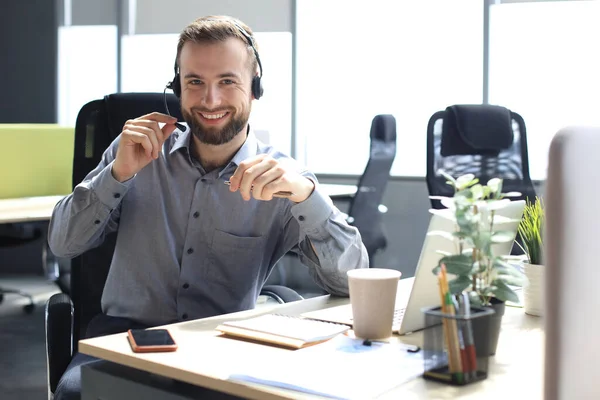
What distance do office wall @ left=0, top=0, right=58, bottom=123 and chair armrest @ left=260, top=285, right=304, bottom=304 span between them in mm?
4725

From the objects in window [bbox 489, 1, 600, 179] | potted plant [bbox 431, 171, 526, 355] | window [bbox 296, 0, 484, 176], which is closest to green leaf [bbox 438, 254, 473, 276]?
potted plant [bbox 431, 171, 526, 355]

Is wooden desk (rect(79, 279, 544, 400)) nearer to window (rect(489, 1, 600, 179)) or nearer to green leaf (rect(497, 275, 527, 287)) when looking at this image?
green leaf (rect(497, 275, 527, 287))

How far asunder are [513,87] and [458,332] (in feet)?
13.1

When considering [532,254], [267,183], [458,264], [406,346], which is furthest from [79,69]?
[458,264]

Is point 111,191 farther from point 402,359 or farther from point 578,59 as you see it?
point 578,59

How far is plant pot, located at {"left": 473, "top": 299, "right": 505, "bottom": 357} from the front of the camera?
103 centimetres

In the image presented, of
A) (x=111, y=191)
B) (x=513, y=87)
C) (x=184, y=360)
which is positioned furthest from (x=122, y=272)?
(x=513, y=87)

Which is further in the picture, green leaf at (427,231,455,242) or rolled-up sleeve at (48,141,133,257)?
rolled-up sleeve at (48,141,133,257)

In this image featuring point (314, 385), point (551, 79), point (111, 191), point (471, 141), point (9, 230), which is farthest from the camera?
point (551, 79)

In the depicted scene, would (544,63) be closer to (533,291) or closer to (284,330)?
(533,291)

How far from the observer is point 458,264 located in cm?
108

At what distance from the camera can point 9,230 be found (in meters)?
4.34

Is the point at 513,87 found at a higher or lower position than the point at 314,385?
higher

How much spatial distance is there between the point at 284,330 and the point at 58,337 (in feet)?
2.25
